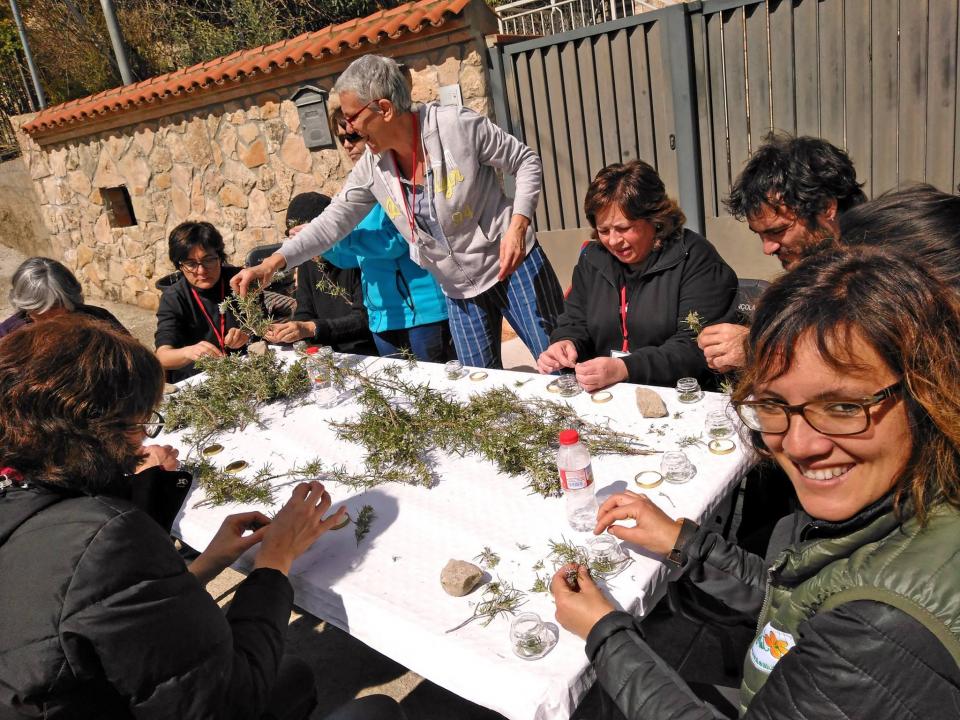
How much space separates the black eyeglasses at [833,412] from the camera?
1.02 meters

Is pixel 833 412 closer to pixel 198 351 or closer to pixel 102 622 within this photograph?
pixel 102 622

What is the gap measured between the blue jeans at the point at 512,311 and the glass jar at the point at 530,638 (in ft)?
Result: 7.07

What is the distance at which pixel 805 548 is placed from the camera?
1.13m

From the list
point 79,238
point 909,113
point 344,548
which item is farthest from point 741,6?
point 79,238

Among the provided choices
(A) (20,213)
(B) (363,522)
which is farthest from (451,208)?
(A) (20,213)

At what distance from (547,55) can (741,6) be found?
160 centimetres

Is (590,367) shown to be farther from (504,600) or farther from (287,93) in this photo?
(287,93)

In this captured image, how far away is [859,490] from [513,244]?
7.24 feet

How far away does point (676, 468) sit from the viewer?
1.77 metres

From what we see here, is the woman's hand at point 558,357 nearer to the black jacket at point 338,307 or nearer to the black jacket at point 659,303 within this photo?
the black jacket at point 659,303

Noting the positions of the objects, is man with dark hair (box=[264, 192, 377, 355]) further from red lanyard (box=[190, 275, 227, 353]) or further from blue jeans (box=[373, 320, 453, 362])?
red lanyard (box=[190, 275, 227, 353])

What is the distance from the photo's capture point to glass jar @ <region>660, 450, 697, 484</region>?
1765 mm

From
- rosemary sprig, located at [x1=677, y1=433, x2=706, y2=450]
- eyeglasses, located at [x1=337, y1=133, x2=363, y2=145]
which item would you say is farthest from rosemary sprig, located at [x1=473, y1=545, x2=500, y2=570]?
eyeglasses, located at [x1=337, y1=133, x2=363, y2=145]

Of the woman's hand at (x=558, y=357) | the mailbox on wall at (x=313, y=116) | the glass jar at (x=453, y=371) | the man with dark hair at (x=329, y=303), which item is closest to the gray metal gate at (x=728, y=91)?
the mailbox on wall at (x=313, y=116)
